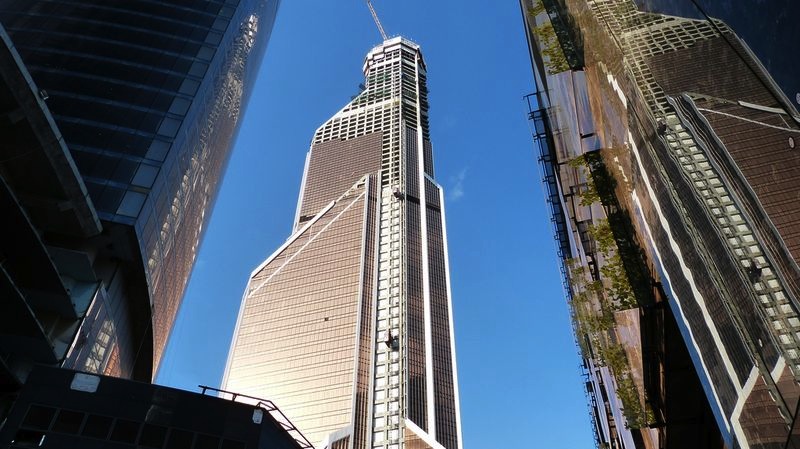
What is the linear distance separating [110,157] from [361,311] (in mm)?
91169

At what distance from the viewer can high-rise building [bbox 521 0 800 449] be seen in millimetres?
10539

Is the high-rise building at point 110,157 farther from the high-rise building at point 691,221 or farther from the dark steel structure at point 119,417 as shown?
the high-rise building at point 691,221

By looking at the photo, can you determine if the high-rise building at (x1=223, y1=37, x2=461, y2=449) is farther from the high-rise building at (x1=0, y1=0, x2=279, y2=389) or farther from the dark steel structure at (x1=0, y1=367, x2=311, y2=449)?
the dark steel structure at (x1=0, y1=367, x2=311, y2=449)

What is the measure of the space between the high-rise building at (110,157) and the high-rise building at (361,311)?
6055 centimetres

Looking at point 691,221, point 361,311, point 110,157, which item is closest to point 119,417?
point 110,157

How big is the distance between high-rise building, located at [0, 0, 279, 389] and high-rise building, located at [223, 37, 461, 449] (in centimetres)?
6055

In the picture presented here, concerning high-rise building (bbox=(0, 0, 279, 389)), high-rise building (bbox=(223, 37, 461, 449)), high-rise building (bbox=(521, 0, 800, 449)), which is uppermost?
high-rise building (bbox=(223, 37, 461, 449))


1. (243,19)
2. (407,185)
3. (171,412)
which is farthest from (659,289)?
(407,185)

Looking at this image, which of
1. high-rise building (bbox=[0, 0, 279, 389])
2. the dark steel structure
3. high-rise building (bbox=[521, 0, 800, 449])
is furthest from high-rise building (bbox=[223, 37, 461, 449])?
high-rise building (bbox=[521, 0, 800, 449])

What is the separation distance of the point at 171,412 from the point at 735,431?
2483cm

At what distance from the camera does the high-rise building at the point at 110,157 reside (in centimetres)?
3444

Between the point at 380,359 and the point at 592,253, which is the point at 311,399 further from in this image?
the point at 592,253

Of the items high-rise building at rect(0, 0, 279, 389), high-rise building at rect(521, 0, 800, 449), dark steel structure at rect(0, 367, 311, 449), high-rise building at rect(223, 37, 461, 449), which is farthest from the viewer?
high-rise building at rect(223, 37, 461, 449)

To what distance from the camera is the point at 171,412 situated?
29.0 meters
